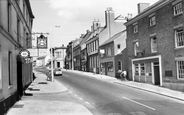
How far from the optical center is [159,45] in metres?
22.6

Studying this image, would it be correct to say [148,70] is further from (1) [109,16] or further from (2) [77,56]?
(2) [77,56]

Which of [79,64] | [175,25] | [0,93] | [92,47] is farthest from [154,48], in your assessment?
[79,64]

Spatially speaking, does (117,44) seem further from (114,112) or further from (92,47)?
(114,112)

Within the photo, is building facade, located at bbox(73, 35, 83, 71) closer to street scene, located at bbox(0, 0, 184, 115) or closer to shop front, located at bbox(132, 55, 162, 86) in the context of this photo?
street scene, located at bbox(0, 0, 184, 115)

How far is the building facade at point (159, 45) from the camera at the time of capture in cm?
1969

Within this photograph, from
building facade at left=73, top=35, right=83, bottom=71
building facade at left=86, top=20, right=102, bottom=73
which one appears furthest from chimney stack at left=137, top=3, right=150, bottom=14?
building facade at left=73, top=35, right=83, bottom=71

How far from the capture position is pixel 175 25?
1995 cm

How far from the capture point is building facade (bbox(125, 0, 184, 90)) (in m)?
19.7

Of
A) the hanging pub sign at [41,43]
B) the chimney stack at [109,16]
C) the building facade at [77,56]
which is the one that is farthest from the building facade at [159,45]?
the building facade at [77,56]

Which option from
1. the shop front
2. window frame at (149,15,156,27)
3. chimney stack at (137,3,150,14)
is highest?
chimney stack at (137,3,150,14)

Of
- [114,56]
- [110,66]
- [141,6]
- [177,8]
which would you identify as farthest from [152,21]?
[110,66]

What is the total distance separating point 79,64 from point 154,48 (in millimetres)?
39833

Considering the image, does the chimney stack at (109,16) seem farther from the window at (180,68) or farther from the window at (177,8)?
the window at (180,68)

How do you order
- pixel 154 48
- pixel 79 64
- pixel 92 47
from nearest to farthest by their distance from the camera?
pixel 154 48, pixel 92 47, pixel 79 64
